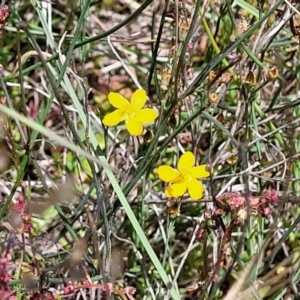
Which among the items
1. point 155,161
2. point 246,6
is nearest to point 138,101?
point 155,161

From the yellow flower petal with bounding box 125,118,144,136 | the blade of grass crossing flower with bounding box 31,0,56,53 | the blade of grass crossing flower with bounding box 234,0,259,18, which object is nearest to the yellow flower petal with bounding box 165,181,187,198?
the yellow flower petal with bounding box 125,118,144,136

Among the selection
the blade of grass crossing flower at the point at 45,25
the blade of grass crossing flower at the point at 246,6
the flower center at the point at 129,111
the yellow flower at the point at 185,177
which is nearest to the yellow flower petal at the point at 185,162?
the yellow flower at the point at 185,177

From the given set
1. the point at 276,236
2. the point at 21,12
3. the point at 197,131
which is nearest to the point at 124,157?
the point at 197,131

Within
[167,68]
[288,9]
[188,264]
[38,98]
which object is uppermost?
[288,9]

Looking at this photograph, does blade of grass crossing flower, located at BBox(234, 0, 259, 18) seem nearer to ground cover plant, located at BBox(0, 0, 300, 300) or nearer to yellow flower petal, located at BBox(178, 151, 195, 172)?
ground cover plant, located at BBox(0, 0, 300, 300)

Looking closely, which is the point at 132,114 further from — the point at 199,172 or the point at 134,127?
the point at 199,172

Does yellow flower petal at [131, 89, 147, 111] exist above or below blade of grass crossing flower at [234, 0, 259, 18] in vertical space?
below

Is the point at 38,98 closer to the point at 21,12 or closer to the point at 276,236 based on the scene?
the point at 21,12

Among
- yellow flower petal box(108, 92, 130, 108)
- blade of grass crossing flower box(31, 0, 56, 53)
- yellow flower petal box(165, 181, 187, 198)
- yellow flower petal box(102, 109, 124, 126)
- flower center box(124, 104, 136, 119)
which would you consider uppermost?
blade of grass crossing flower box(31, 0, 56, 53)
